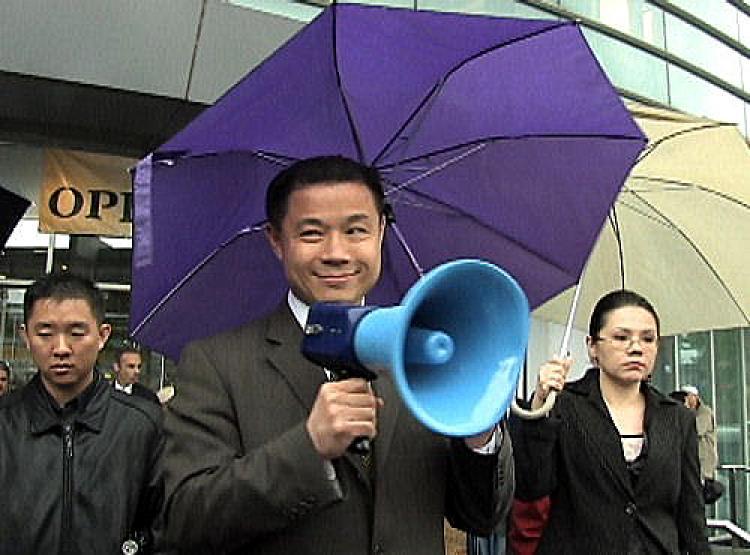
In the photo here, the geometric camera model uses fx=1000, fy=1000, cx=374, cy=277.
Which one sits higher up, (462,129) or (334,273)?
(462,129)

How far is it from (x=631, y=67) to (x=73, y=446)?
12197 mm

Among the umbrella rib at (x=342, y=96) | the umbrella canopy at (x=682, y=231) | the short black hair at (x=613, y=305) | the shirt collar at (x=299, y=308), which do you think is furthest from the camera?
the umbrella canopy at (x=682, y=231)

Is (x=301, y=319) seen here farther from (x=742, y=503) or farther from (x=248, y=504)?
(x=742, y=503)

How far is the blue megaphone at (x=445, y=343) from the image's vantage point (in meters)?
1.45

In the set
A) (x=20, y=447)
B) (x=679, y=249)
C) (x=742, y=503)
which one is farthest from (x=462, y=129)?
(x=742, y=503)

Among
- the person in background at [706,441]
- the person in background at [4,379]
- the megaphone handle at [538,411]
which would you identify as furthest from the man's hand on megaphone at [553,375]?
the person in background at [706,441]

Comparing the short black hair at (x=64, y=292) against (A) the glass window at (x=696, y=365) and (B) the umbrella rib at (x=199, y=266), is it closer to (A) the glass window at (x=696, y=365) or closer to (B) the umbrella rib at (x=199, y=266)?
(B) the umbrella rib at (x=199, y=266)

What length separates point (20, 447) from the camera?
2.87 meters

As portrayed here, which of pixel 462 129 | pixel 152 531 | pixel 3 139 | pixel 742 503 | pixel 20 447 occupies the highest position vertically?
pixel 3 139

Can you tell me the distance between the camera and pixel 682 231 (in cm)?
443

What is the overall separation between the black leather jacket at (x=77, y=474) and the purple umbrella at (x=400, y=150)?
514mm

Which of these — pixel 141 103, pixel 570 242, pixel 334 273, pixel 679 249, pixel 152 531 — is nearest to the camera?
pixel 334 273

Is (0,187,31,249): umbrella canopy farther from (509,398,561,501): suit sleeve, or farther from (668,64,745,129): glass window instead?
(668,64,745,129): glass window

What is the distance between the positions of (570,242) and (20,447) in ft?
6.93
